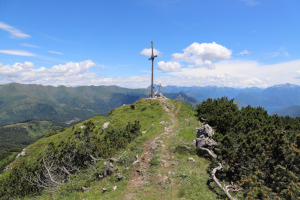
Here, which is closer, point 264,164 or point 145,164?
point 264,164

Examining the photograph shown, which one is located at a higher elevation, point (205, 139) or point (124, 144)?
point (205, 139)

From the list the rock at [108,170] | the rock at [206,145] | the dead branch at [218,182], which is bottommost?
the rock at [108,170]

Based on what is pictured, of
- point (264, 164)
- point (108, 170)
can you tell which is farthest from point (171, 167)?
point (264, 164)

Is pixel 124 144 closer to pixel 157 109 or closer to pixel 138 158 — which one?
pixel 138 158

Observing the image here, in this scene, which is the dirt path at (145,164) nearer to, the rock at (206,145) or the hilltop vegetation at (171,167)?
the hilltop vegetation at (171,167)

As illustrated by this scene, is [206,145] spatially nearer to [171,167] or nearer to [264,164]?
[171,167]

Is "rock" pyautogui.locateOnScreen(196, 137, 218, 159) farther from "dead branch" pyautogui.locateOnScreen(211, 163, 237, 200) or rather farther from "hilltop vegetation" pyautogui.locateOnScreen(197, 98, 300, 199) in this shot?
"dead branch" pyautogui.locateOnScreen(211, 163, 237, 200)

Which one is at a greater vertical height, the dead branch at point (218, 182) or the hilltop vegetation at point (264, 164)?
the hilltop vegetation at point (264, 164)

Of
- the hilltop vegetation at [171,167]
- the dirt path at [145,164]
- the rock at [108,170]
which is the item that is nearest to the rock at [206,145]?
the hilltop vegetation at [171,167]

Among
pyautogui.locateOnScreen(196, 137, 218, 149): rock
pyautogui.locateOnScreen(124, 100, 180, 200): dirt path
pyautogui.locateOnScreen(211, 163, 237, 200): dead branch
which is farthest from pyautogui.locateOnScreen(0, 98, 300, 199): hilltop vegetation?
pyautogui.locateOnScreen(196, 137, 218, 149): rock

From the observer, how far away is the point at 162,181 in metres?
12.8

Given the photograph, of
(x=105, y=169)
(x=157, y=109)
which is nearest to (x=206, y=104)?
(x=157, y=109)

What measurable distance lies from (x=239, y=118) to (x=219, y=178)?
1252 centimetres

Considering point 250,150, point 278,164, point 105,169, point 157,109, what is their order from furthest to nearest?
1. point 157,109
2. point 105,169
3. point 250,150
4. point 278,164
